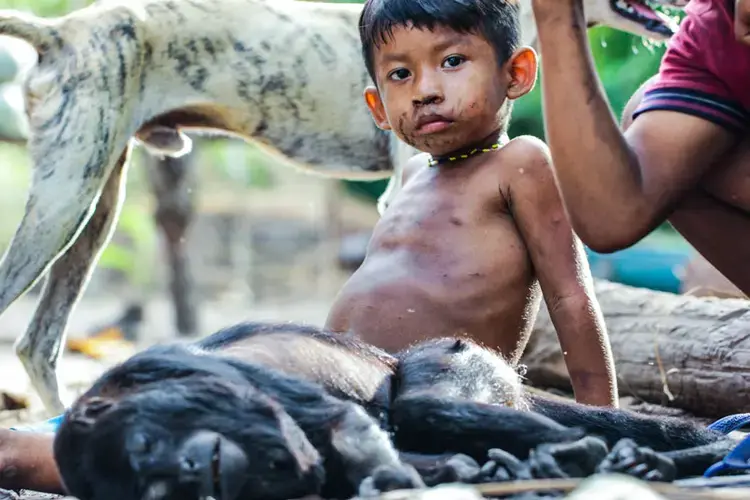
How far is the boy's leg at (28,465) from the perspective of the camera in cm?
217

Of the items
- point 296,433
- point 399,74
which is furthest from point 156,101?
point 296,433

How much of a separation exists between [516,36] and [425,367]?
1064mm

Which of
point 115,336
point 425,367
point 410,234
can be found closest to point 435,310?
point 410,234

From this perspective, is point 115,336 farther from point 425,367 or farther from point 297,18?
point 425,367

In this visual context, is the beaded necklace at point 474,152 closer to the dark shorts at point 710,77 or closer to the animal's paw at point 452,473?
the dark shorts at point 710,77

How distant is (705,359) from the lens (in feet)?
12.3

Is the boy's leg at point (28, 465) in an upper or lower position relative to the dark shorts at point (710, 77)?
lower

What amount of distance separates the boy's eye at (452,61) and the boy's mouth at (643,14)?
278cm

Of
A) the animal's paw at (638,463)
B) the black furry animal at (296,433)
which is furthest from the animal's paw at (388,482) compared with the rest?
the animal's paw at (638,463)

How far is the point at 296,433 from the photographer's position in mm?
1698

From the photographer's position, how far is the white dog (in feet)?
15.5

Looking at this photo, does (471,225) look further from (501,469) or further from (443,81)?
(501,469)

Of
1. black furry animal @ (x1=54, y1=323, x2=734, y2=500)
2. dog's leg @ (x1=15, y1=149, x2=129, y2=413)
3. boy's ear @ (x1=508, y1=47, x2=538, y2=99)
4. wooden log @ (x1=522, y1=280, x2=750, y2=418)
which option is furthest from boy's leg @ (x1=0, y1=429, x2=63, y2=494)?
dog's leg @ (x1=15, y1=149, x2=129, y2=413)

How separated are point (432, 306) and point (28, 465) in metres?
Result: 0.93
